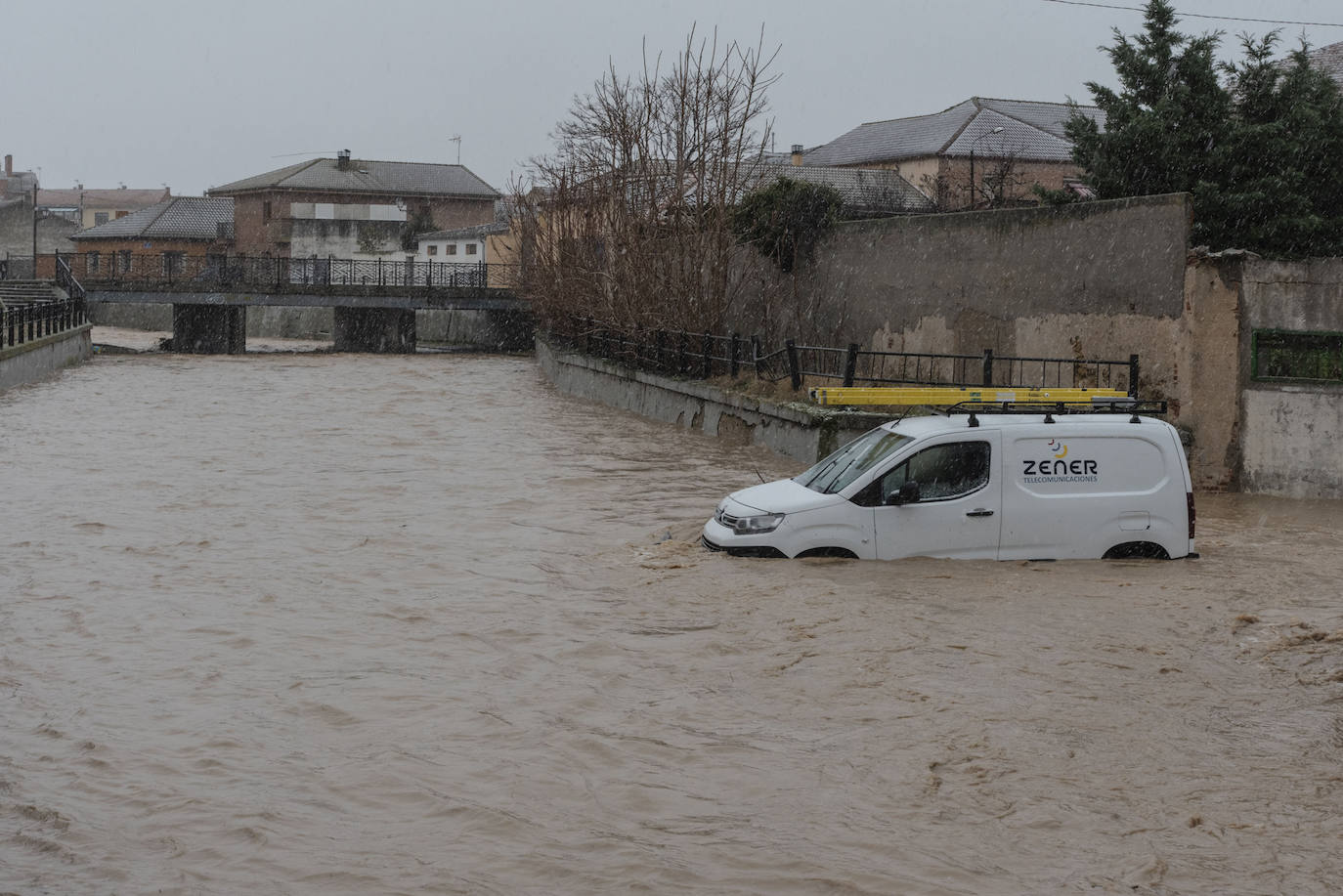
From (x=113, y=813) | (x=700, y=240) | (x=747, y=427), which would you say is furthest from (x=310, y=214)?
(x=113, y=813)

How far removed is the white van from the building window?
236 inches

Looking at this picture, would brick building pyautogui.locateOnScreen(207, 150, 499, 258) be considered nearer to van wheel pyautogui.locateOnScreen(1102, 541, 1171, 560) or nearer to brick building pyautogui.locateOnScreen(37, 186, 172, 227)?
brick building pyautogui.locateOnScreen(37, 186, 172, 227)

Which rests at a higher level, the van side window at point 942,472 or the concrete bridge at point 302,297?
the concrete bridge at point 302,297

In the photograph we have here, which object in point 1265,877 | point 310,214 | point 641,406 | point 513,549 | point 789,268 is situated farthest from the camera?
point 310,214

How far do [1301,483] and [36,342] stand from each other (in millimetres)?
28180

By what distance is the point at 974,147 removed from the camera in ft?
209

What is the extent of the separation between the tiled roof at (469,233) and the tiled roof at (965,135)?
17.8 metres

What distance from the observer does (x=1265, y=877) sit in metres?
6.40

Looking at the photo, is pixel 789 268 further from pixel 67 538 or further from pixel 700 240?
pixel 67 538

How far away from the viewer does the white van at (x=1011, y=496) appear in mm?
11812

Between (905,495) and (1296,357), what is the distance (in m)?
7.67

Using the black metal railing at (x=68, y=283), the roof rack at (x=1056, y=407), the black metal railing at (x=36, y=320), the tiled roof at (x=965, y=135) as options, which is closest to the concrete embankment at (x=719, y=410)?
the roof rack at (x=1056, y=407)

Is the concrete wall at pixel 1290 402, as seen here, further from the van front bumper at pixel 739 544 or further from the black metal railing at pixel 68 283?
the black metal railing at pixel 68 283

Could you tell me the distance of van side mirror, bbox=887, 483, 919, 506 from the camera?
1167 cm
